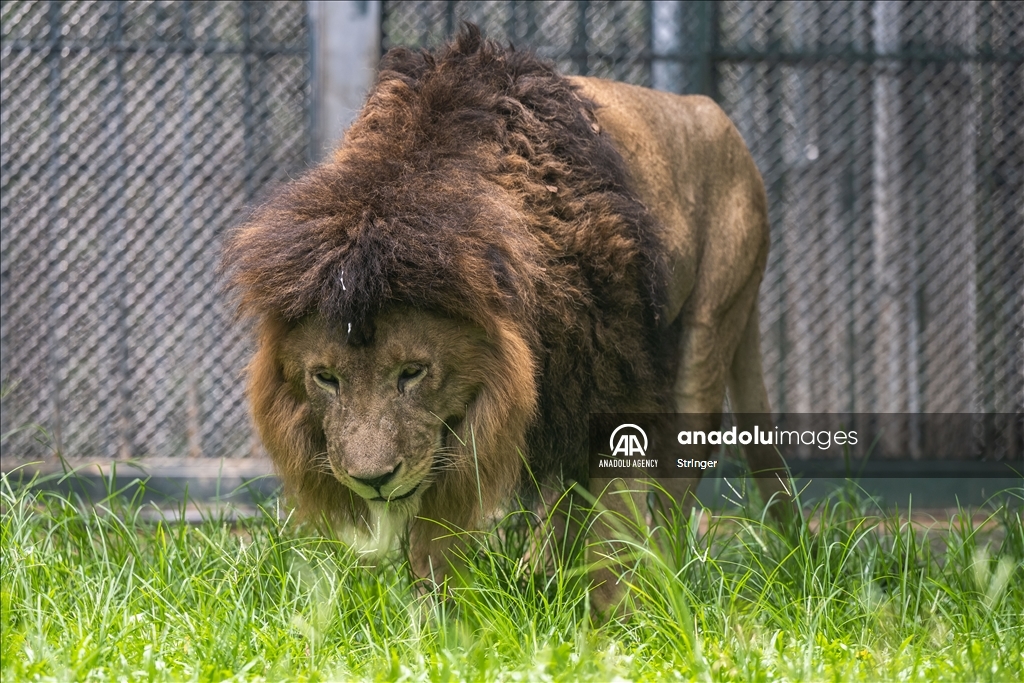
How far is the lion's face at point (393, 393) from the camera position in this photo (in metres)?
2.79

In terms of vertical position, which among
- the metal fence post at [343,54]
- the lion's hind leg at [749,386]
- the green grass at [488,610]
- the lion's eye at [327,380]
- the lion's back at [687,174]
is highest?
the metal fence post at [343,54]

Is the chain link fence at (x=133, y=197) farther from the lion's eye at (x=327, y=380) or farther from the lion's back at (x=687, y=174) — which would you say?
the lion's eye at (x=327, y=380)

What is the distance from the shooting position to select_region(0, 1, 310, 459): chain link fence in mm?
5332

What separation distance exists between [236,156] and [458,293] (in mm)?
3042

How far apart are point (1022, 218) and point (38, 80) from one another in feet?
17.1

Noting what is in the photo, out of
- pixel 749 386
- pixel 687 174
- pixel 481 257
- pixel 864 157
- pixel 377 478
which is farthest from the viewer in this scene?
pixel 864 157

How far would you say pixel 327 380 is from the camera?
9.71 feet

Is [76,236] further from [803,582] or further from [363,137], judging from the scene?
[803,582]

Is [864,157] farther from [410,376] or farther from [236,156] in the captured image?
[410,376]

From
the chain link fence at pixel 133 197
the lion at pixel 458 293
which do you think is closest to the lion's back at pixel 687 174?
the lion at pixel 458 293

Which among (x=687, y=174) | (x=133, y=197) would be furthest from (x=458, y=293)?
(x=133, y=197)

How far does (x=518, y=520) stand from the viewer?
3467 millimetres

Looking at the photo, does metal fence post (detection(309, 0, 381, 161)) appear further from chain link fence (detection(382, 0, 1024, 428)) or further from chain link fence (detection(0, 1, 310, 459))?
chain link fence (detection(0, 1, 310, 459))

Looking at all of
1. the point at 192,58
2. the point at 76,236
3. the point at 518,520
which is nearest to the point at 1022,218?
the point at 518,520
